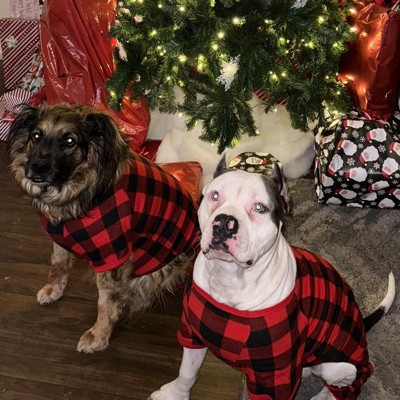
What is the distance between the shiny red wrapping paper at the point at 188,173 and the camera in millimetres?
2566

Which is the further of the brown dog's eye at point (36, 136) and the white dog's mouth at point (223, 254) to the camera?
the brown dog's eye at point (36, 136)

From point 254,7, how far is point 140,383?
152 cm

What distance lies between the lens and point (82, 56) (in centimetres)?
287

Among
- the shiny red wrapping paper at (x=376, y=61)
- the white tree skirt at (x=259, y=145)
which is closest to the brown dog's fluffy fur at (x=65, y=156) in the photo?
the white tree skirt at (x=259, y=145)

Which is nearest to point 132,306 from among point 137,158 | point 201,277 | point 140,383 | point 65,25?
point 140,383

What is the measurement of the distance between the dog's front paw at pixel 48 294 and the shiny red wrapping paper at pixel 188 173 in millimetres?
767

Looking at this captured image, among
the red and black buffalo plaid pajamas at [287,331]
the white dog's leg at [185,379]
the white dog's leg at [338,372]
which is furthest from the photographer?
the white dog's leg at [185,379]

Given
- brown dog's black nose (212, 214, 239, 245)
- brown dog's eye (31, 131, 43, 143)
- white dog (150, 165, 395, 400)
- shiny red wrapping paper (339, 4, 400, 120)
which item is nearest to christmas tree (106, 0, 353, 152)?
shiny red wrapping paper (339, 4, 400, 120)

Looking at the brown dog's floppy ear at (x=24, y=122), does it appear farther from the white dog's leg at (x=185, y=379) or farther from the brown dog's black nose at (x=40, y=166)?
the white dog's leg at (x=185, y=379)

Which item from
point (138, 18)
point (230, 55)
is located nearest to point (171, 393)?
point (230, 55)

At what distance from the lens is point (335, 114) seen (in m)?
2.64

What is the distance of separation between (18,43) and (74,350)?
2.29 m

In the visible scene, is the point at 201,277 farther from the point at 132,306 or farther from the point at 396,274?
the point at 396,274

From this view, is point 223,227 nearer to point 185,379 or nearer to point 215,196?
point 215,196
